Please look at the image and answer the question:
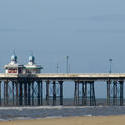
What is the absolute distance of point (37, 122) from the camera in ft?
220

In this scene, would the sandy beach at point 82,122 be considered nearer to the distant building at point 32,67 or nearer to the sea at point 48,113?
the sea at point 48,113

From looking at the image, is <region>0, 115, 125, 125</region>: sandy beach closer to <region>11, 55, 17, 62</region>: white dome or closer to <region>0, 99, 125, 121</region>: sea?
<region>0, 99, 125, 121</region>: sea

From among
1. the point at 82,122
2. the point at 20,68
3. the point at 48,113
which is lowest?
the point at 82,122

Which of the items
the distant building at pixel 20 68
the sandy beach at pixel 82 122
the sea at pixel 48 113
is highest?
the distant building at pixel 20 68

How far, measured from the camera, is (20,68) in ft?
433

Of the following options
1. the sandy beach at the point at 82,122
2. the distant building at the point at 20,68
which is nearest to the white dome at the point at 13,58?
the distant building at the point at 20,68

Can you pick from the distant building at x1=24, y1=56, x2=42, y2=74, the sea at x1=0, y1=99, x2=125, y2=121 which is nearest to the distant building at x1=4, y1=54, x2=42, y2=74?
the distant building at x1=24, y1=56, x2=42, y2=74

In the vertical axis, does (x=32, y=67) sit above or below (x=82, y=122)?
above

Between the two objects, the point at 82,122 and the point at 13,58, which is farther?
the point at 13,58

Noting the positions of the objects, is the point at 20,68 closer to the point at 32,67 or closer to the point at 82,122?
the point at 32,67

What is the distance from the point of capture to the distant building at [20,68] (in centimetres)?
13100

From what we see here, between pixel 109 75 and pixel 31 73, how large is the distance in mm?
13877

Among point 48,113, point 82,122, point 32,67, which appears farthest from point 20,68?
point 82,122

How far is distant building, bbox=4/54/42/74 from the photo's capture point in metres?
131
